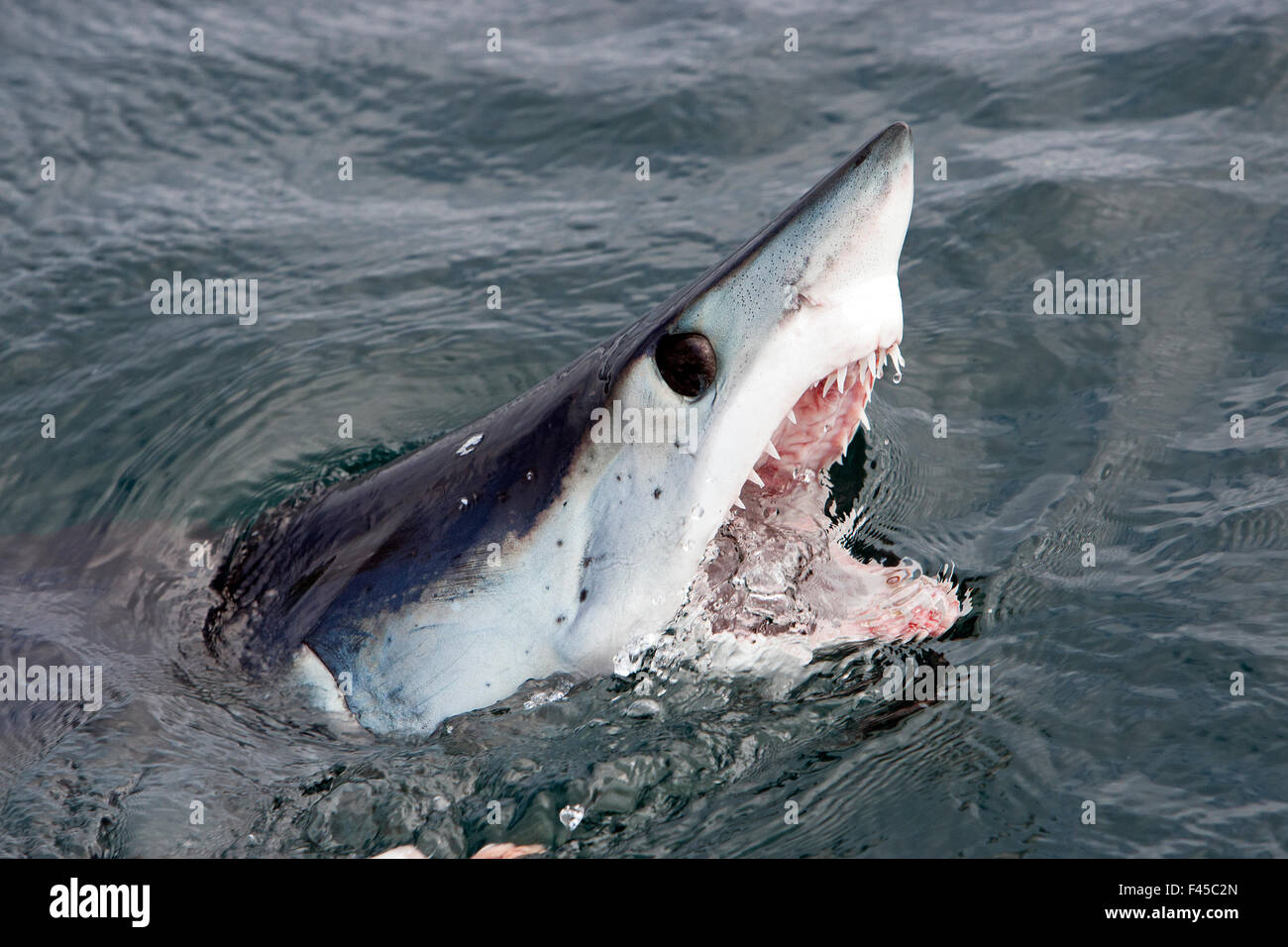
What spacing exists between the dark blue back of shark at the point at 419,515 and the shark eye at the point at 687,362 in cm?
5

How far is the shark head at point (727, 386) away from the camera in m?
2.83

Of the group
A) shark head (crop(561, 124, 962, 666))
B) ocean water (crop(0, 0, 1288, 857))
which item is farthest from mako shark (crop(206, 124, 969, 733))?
ocean water (crop(0, 0, 1288, 857))

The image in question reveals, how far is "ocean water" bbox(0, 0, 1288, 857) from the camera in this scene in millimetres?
3193

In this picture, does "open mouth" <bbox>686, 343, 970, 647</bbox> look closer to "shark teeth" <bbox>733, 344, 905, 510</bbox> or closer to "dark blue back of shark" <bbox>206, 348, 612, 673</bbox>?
"shark teeth" <bbox>733, 344, 905, 510</bbox>

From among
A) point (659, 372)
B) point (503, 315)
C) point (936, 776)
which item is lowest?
point (936, 776)

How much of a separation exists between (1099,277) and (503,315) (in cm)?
265

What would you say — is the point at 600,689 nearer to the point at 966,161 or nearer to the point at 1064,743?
the point at 1064,743

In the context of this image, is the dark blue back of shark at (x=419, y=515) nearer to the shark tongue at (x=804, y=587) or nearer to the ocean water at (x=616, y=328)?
the ocean water at (x=616, y=328)

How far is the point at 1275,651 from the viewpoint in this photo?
3404 mm

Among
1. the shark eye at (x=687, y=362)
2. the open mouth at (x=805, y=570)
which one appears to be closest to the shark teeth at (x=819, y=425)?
the open mouth at (x=805, y=570)

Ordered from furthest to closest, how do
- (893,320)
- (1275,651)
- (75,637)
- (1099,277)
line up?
(1099,277), (75,637), (1275,651), (893,320)

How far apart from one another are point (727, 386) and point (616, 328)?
2.88 meters

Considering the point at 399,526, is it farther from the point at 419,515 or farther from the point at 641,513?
the point at 641,513
